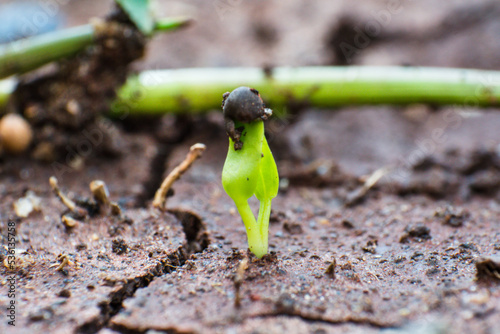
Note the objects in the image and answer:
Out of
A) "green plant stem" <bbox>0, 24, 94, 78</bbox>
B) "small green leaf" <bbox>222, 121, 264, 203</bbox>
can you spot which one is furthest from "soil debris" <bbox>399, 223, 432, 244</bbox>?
"green plant stem" <bbox>0, 24, 94, 78</bbox>

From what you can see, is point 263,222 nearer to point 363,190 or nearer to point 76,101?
point 363,190

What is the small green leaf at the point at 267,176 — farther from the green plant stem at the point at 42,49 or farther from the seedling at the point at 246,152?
the green plant stem at the point at 42,49

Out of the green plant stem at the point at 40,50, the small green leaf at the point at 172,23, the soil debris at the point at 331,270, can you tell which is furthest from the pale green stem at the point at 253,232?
the green plant stem at the point at 40,50

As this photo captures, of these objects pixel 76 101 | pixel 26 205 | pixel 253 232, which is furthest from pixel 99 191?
pixel 76 101

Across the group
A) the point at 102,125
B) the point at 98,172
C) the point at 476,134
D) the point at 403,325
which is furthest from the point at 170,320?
the point at 476,134

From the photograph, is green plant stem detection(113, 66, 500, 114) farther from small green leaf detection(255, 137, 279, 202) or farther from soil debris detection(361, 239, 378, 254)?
small green leaf detection(255, 137, 279, 202)

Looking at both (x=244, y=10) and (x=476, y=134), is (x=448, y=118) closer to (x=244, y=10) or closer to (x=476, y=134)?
(x=476, y=134)
